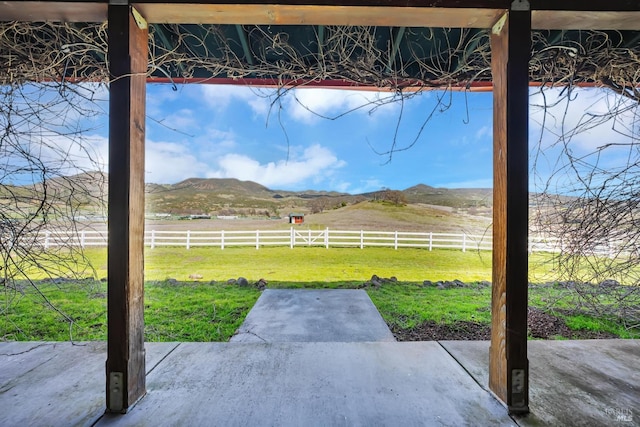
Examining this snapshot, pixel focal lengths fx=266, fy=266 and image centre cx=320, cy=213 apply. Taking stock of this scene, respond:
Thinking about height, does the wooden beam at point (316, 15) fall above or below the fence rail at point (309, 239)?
above

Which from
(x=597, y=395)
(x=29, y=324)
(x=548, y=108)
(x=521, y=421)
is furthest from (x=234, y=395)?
(x=29, y=324)

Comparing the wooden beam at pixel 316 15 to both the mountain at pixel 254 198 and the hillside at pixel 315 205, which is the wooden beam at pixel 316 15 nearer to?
the mountain at pixel 254 198

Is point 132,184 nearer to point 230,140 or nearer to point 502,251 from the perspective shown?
point 502,251

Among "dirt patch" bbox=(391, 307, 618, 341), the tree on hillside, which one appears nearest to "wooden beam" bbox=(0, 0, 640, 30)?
"dirt patch" bbox=(391, 307, 618, 341)

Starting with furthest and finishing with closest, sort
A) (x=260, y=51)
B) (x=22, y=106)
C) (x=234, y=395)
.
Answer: (x=260, y=51)
(x=22, y=106)
(x=234, y=395)

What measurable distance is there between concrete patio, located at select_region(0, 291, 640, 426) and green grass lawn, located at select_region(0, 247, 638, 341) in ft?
0.93

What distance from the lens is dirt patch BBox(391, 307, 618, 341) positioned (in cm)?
227

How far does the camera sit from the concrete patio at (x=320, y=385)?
1.02 m

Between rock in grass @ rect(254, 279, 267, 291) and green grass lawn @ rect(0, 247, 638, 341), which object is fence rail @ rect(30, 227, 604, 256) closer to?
green grass lawn @ rect(0, 247, 638, 341)

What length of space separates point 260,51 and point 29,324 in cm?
307

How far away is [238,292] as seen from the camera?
4133mm

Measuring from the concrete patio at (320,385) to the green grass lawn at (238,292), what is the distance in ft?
0.93

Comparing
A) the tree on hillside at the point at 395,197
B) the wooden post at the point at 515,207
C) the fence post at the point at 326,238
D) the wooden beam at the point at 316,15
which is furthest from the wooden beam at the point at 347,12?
the fence post at the point at 326,238

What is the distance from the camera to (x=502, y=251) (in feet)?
3.47
